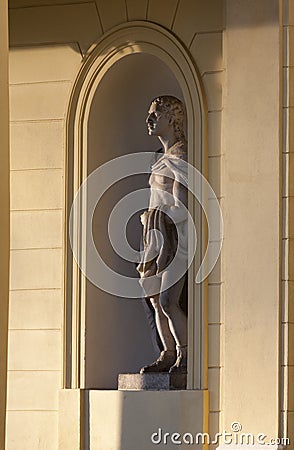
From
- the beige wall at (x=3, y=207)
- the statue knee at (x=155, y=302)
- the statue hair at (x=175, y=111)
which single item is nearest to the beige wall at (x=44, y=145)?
the statue hair at (x=175, y=111)

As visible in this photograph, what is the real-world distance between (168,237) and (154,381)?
97 centimetres

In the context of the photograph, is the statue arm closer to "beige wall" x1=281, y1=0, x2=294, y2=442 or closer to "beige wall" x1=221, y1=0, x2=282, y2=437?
"beige wall" x1=221, y1=0, x2=282, y2=437

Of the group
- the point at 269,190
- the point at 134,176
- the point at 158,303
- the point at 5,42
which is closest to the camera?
the point at 5,42

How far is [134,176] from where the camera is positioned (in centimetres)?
897

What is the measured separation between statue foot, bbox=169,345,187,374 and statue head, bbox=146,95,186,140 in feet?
4.68

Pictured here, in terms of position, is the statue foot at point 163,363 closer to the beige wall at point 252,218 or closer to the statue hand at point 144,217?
the beige wall at point 252,218

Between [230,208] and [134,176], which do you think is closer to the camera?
[230,208]

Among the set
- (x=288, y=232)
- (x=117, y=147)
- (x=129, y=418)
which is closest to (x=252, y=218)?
(x=288, y=232)

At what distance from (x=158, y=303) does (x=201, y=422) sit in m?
0.89

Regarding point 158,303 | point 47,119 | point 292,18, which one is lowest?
point 158,303

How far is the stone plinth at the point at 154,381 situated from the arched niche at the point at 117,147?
0.38 feet

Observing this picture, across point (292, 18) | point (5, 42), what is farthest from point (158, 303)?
point (5, 42)

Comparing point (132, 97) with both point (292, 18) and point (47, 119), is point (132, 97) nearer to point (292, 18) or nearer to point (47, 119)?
point (47, 119)

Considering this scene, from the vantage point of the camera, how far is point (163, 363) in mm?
8344
